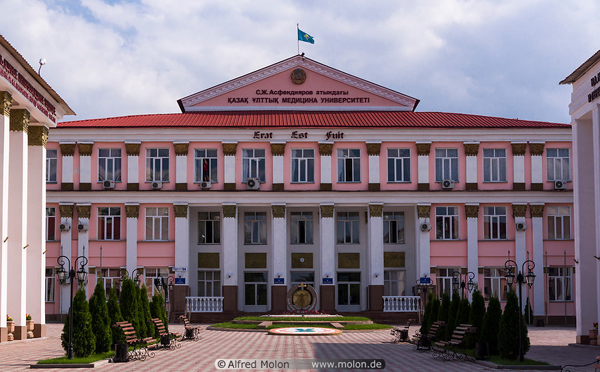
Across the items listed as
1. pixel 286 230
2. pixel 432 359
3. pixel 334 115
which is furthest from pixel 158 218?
pixel 432 359

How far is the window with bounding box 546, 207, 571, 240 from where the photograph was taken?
46.3 m

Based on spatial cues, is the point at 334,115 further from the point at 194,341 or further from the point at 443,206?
the point at 194,341

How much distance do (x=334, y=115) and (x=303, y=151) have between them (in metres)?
3.67

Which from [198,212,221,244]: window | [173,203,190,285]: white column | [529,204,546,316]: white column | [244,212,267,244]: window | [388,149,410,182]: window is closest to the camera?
[173,203,190,285]: white column

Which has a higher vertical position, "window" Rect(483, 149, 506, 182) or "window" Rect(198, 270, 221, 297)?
"window" Rect(483, 149, 506, 182)

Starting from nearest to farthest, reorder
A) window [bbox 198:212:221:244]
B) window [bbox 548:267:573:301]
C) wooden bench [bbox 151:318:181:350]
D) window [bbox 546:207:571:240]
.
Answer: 1. wooden bench [bbox 151:318:181:350]
2. window [bbox 548:267:573:301]
3. window [bbox 546:207:571:240]
4. window [bbox 198:212:221:244]

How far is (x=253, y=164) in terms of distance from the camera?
46656mm

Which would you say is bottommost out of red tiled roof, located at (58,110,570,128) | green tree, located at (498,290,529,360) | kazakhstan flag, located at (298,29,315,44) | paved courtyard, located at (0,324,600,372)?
paved courtyard, located at (0,324,600,372)

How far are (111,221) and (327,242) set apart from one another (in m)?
12.1

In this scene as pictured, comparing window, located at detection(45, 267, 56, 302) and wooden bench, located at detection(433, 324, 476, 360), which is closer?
wooden bench, located at detection(433, 324, 476, 360)

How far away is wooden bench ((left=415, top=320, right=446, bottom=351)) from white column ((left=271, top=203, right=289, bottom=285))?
17.5m

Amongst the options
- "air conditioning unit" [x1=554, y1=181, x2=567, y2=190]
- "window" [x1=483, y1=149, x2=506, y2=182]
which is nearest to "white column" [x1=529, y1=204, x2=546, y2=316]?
"air conditioning unit" [x1=554, y1=181, x2=567, y2=190]

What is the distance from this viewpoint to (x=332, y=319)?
39.7 m

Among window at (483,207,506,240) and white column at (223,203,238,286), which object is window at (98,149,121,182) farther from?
window at (483,207,506,240)
